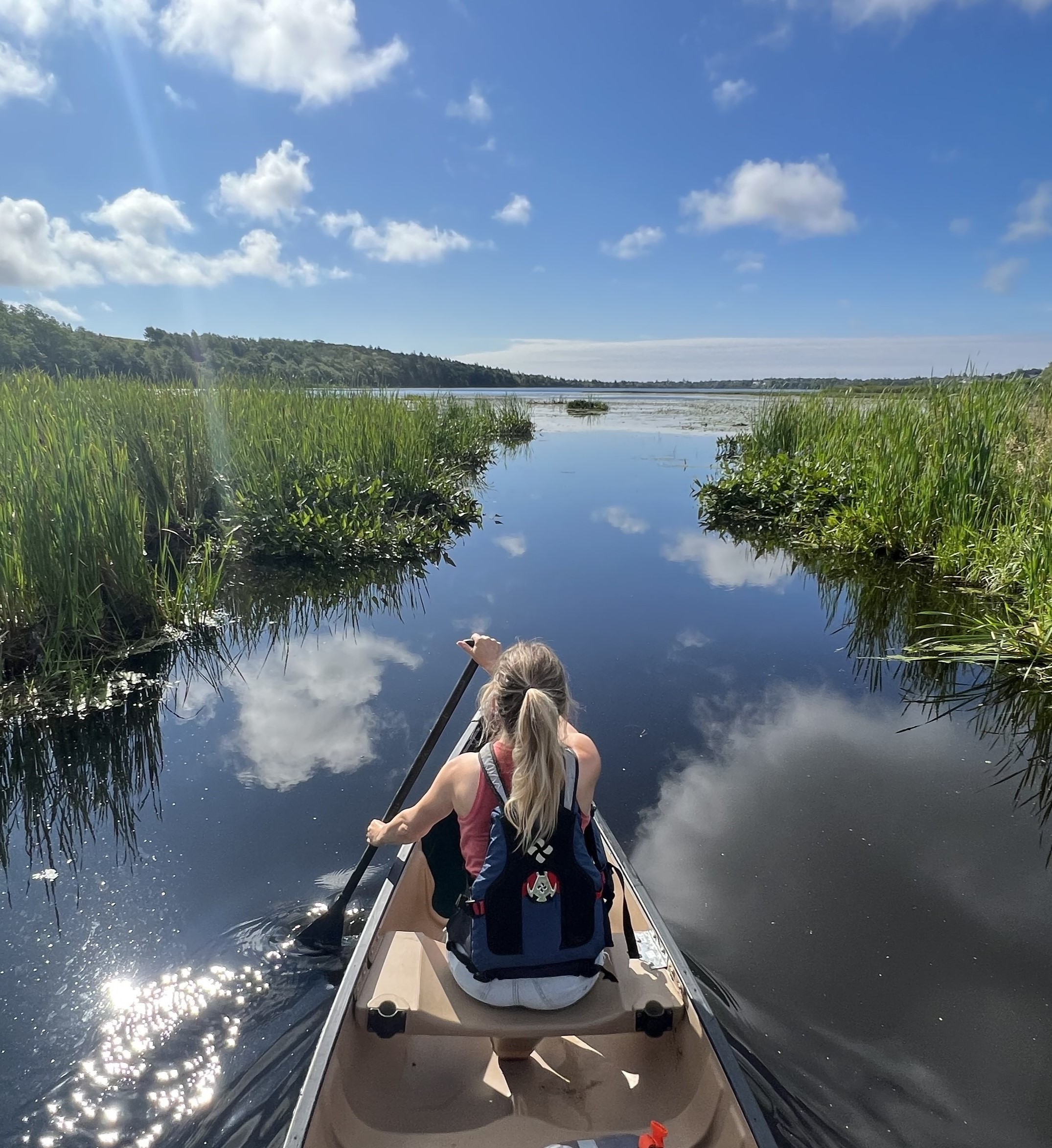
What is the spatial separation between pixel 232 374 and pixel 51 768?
41.2 ft

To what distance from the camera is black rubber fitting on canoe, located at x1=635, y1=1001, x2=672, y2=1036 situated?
226cm

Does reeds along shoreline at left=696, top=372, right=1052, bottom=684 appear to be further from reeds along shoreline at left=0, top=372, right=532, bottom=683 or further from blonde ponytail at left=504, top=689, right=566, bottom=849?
reeds along shoreline at left=0, top=372, right=532, bottom=683

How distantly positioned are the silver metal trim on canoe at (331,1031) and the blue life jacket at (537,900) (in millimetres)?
496

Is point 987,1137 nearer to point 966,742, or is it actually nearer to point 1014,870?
point 1014,870

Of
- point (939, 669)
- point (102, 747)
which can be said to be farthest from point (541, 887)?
point (939, 669)

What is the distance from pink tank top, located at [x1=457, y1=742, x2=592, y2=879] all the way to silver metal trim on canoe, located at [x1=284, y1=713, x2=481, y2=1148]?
23.4 inches

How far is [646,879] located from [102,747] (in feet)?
12.8

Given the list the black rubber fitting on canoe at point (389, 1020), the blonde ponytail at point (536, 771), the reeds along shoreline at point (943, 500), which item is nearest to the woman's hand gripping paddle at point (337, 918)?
the black rubber fitting on canoe at point (389, 1020)

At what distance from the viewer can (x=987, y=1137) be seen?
2.47 meters

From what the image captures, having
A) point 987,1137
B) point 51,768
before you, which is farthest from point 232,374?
point 987,1137

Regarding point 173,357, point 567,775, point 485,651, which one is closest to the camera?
point 567,775

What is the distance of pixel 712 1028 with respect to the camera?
227 centimetres

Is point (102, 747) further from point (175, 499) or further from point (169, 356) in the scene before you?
point (169, 356)

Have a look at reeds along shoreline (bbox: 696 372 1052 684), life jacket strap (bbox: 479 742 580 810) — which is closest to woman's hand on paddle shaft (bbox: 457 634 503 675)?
life jacket strap (bbox: 479 742 580 810)
